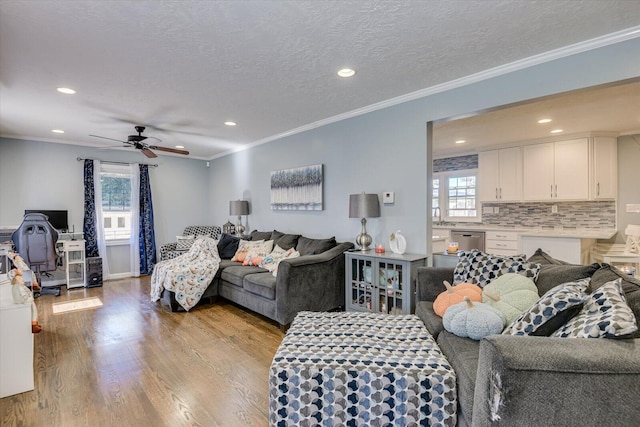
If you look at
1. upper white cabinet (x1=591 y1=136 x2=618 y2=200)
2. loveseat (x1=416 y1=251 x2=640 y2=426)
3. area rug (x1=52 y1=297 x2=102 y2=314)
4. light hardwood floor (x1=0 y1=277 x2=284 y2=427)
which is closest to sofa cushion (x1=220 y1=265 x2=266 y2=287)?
light hardwood floor (x1=0 y1=277 x2=284 y2=427)

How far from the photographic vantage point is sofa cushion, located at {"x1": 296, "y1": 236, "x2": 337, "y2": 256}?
3965mm

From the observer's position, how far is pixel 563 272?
2008 mm

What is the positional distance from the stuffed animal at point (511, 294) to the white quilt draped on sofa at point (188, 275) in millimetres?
Answer: 3299

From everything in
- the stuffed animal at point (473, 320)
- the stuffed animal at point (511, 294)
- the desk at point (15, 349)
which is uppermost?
the stuffed animal at point (511, 294)

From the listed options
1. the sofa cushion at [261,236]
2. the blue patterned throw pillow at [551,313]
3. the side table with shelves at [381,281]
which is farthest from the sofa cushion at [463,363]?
the sofa cushion at [261,236]

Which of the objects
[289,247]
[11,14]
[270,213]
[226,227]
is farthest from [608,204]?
[11,14]

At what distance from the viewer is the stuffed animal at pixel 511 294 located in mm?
1889

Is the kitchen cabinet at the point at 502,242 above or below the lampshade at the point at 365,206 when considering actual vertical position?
below

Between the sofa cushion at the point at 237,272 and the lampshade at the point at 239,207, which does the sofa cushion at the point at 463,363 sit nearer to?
the sofa cushion at the point at 237,272

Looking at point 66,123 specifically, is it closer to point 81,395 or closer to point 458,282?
point 81,395

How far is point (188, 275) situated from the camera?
4090 mm

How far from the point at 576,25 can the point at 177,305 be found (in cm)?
459

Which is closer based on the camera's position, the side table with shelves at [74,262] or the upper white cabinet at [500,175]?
the side table with shelves at [74,262]

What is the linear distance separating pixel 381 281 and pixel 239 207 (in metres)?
3.20
